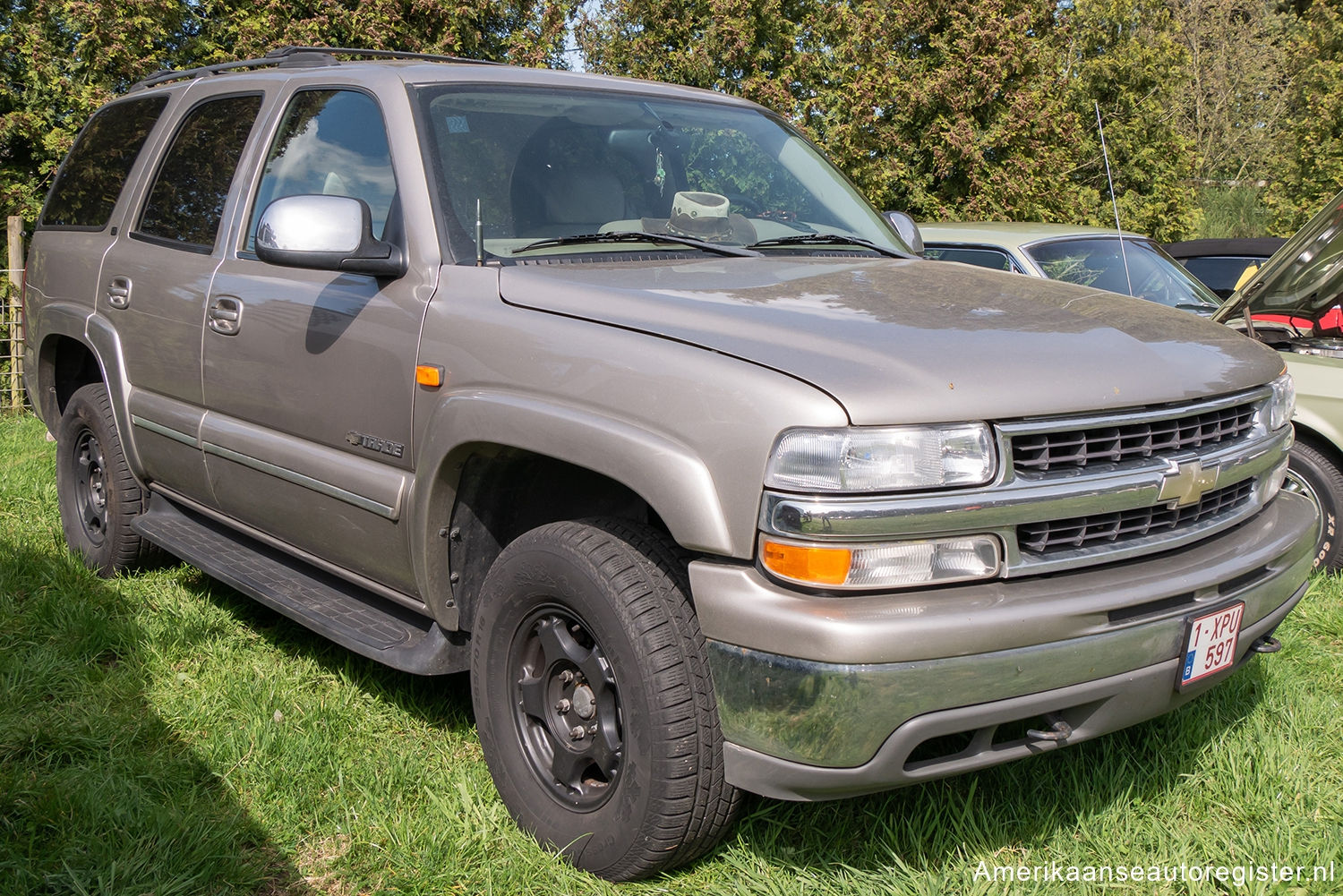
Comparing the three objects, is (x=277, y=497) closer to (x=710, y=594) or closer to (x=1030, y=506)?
(x=710, y=594)

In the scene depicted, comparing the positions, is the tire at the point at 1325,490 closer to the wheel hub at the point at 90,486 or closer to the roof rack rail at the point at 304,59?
the roof rack rail at the point at 304,59

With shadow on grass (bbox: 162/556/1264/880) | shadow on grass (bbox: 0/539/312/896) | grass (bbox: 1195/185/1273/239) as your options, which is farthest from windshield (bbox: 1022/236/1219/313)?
grass (bbox: 1195/185/1273/239)

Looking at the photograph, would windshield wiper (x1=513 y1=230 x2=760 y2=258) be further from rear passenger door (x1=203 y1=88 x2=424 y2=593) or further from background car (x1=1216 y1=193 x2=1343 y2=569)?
background car (x1=1216 y1=193 x2=1343 y2=569)

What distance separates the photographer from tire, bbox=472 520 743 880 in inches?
95.0

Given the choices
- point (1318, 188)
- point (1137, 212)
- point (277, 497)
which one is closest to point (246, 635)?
point (277, 497)

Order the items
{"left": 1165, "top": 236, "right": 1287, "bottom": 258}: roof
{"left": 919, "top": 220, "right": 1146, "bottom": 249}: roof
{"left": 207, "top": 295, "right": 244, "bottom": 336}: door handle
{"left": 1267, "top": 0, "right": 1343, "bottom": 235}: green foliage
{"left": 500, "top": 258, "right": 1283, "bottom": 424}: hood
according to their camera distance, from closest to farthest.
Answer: {"left": 500, "top": 258, "right": 1283, "bottom": 424}: hood → {"left": 207, "top": 295, "right": 244, "bottom": 336}: door handle → {"left": 919, "top": 220, "right": 1146, "bottom": 249}: roof → {"left": 1165, "top": 236, "right": 1287, "bottom": 258}: roof → {"left": 1267, "top": 0, "right": 1343, "bottom": 235}: green foliage

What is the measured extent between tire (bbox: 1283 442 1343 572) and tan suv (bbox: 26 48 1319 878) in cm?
172

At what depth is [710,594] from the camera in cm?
228

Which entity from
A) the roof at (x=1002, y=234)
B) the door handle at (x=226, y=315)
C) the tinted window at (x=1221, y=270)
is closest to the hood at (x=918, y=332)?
the door handle at (x=226, y=315)

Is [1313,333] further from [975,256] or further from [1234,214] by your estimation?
[1234,214]

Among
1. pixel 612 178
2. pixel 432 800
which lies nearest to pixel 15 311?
pixel 612 178

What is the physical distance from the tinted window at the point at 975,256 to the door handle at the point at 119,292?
15.6 ft

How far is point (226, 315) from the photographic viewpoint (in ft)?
12.3

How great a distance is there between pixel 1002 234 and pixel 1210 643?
5.44 m
